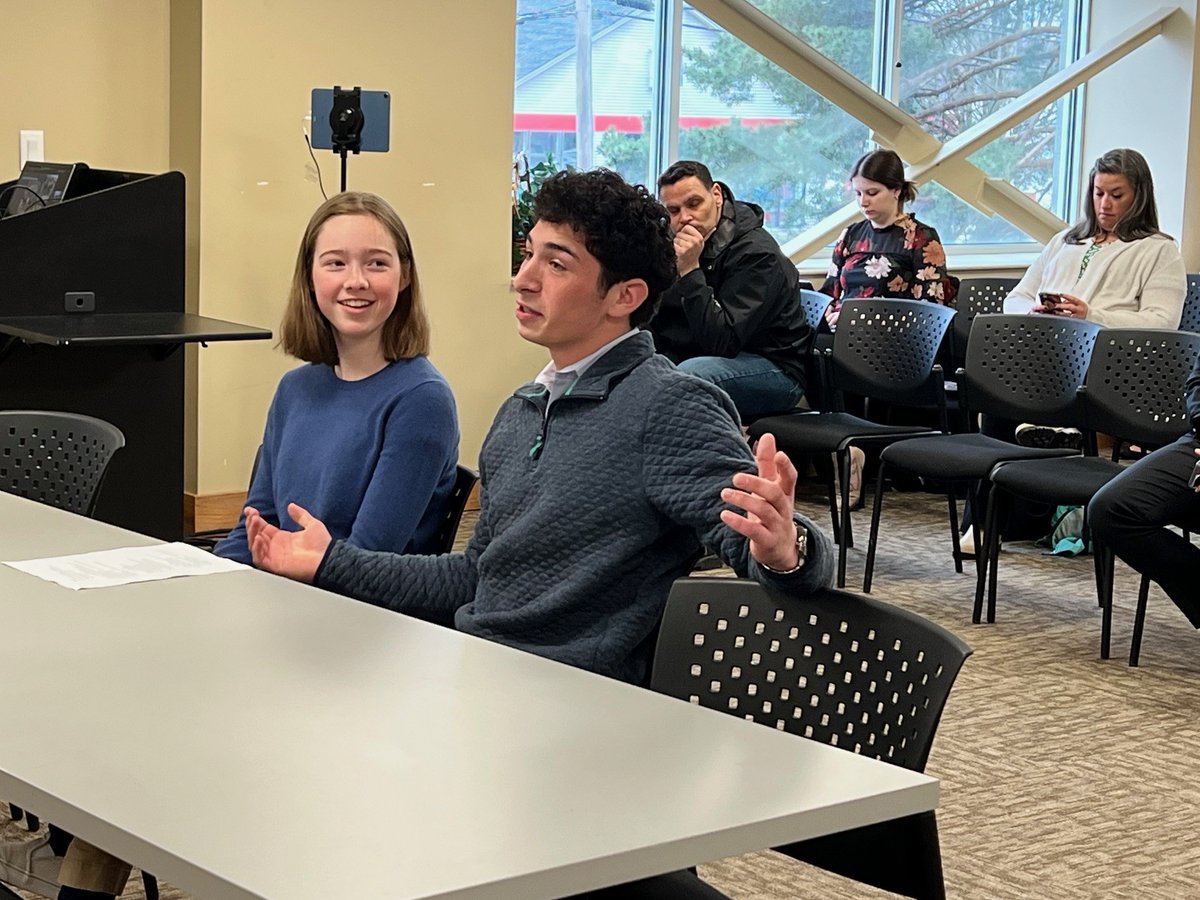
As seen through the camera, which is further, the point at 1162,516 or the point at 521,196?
the point at 521,196

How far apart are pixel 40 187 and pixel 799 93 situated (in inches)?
178

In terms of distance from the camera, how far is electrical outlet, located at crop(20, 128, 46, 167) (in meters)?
5.53

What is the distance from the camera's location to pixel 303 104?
19.3 ft

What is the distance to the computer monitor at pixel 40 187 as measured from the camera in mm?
4797

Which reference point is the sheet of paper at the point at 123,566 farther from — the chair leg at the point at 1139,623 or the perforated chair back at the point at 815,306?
the perforated chair back at the point at 815,306

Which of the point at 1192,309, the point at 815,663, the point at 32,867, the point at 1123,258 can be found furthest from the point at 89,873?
the point at 1192,309

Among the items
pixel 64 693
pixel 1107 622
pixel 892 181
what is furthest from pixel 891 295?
pixel 64 693

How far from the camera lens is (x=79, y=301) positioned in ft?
15.3

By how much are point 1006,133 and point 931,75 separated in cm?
60

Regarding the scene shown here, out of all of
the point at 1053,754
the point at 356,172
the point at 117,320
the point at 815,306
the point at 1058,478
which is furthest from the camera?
the point at 815,306

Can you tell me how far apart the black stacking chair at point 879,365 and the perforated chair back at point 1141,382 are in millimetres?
687

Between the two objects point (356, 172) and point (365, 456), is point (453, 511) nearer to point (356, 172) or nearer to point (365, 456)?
point (365, 456)

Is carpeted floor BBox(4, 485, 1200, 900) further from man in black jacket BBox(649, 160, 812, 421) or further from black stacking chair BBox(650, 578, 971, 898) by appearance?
man in black jacket BBox(649, 160, 812, 421)

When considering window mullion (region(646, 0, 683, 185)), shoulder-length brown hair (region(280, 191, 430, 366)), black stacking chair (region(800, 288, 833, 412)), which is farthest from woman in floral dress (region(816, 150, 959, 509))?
shoulder-length brown hair (region(280, 191, 430, 366))
